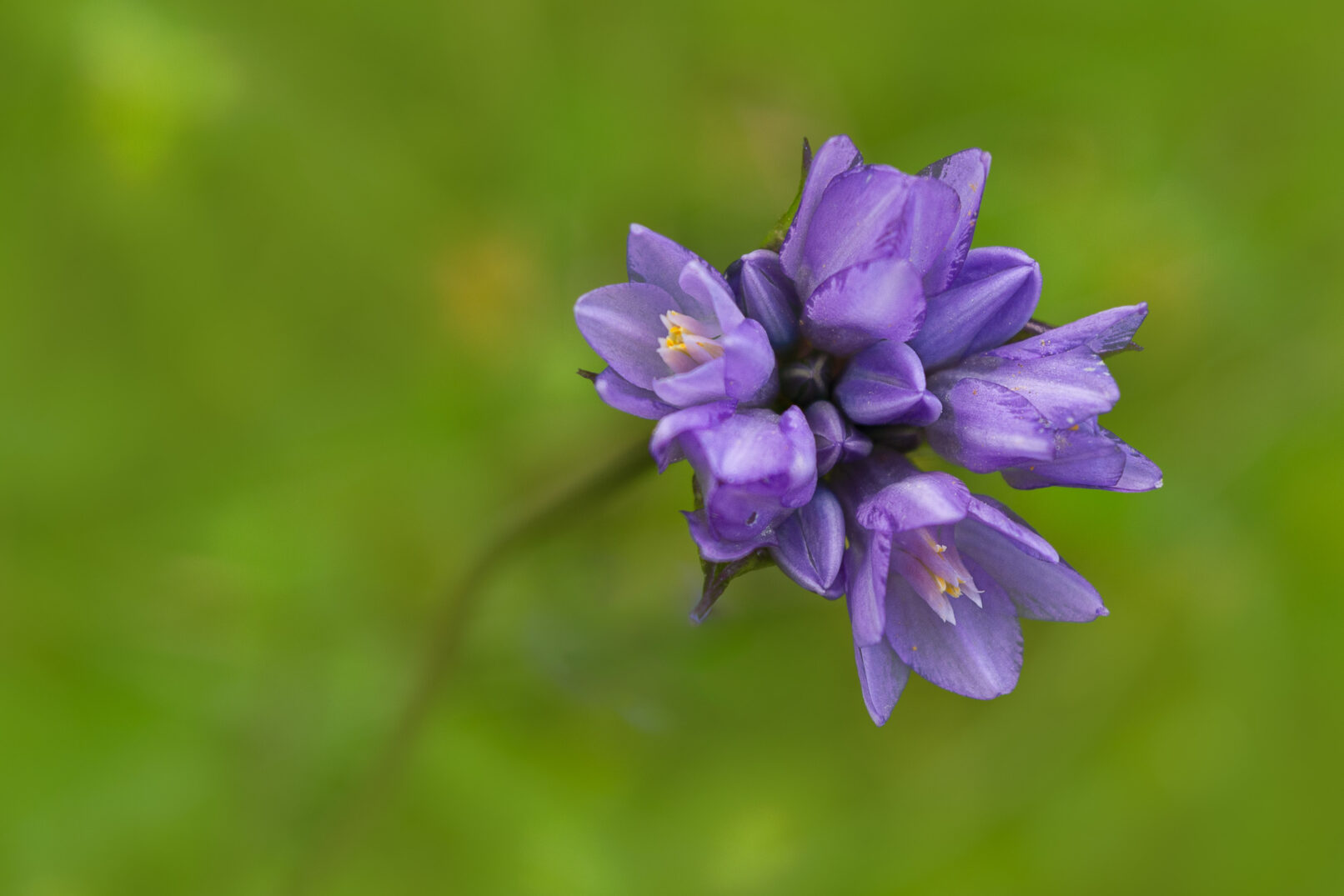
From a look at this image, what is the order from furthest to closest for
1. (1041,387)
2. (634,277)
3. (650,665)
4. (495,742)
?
(495,742)
(650,665)
(634,277)
(1041,387)

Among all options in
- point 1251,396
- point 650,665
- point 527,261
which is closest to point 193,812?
point 650,665

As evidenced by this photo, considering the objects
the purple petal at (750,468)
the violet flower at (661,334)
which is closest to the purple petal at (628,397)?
the violet flower at (661,334)

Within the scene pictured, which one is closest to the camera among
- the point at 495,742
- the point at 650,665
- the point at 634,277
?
the point at 634,277

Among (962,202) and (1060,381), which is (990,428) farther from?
(962,202)

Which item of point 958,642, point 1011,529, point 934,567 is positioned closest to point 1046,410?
point 1011,529

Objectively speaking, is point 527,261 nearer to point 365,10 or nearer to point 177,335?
point 365,10

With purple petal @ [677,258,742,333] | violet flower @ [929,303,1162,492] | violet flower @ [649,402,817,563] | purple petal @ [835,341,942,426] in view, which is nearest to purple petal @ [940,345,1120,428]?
violet flower @ [929,303,1162,492]

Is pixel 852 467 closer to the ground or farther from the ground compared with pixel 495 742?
farther from the ground

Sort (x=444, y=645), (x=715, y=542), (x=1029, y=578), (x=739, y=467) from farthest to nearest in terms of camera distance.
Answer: (x=444, y=645)
(x=1029, y=578)
(x=715, y=542)
(x=739, y=467)
